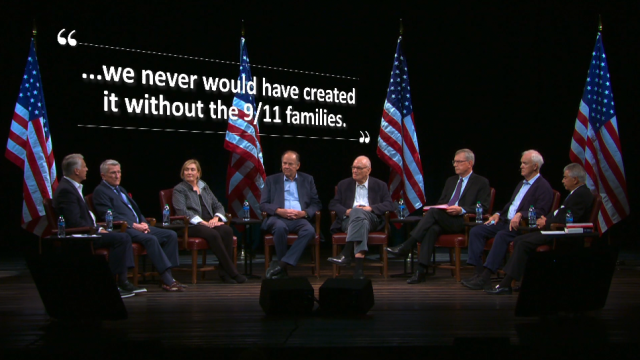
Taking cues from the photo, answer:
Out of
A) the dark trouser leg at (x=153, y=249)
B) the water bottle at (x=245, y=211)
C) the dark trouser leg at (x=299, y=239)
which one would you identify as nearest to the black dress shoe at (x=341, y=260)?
the dark trouser leg at (x=299, y=239)

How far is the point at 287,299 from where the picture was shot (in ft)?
12.0

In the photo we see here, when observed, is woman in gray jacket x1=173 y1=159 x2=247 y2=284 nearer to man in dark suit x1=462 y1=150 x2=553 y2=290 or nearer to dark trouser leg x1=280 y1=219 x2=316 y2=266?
dark trouser leg x1=280 y1=219 x2=316 y2=266

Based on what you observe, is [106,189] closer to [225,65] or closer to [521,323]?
[225,65]

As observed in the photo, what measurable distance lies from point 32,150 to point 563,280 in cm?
463

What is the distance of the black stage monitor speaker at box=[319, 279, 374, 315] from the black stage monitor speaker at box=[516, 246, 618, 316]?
0.88 metres

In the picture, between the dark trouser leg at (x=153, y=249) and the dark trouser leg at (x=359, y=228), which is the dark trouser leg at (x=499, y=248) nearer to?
the dark trouser leg at (x=359, y=228)

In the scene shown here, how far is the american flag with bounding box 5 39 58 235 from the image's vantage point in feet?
18.4

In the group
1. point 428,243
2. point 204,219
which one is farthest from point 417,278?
point 204,219

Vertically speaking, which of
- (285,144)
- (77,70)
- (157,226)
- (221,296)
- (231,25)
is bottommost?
(221,296)

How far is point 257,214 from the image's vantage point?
6461 millimetres

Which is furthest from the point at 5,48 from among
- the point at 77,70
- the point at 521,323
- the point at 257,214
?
the point at 521,323

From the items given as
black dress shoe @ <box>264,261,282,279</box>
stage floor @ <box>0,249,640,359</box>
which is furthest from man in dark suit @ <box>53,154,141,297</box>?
black dress shoe @ <box>264,261,282,279</box>

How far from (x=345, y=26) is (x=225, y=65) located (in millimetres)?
1671

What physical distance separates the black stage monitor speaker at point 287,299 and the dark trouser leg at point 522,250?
5.52ft
